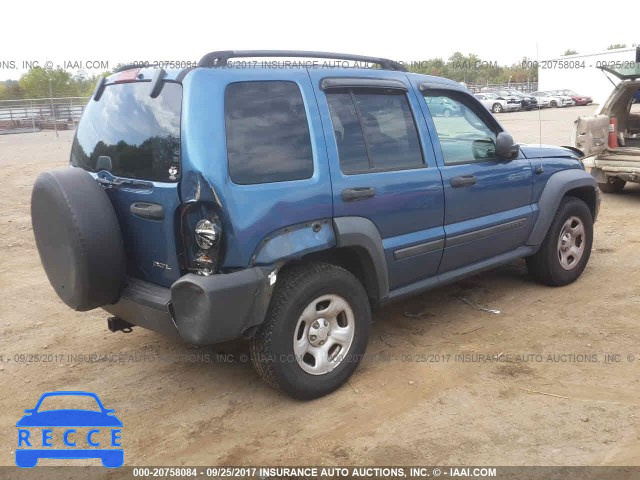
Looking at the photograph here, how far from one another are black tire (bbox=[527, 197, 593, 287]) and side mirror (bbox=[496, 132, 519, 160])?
934 millimetres

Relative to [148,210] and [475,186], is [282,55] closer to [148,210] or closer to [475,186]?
[148,210]

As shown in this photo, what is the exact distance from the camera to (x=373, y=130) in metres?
3.79

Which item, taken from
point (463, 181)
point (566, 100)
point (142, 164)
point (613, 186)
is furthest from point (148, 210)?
point (566, 100)

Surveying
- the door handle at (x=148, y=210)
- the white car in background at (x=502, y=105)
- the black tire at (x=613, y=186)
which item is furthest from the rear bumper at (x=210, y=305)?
the white car in background at (x=502, y=105)

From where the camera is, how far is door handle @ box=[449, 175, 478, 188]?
13.5 ft

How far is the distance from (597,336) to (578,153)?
200 centimetres

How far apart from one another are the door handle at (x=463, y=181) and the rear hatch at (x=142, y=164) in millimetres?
1965

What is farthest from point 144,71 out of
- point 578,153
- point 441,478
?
point 578,153

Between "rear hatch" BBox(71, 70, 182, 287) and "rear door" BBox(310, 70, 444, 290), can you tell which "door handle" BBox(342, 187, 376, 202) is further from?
"rear hatch" BBox(71, 70, 182, 287)

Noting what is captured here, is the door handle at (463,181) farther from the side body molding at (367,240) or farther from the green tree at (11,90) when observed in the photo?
the green tree at (11,90)

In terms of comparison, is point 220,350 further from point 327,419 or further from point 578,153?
point 578,153

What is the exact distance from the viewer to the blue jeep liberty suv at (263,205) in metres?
3.05

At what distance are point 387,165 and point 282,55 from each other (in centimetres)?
94

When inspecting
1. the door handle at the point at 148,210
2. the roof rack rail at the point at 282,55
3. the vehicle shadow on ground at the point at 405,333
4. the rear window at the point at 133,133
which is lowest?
A: the vehicle shadow on ground at the point at 405,333
